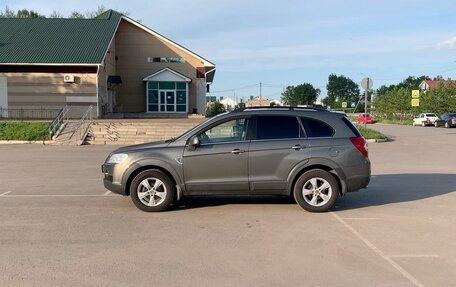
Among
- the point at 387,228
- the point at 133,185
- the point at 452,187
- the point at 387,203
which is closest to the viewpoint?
the point at 387,228

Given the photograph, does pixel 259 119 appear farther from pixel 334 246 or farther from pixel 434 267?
pixel 434 267

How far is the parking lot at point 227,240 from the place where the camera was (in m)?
5.13

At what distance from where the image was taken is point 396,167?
14859 mm

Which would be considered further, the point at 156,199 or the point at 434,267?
the point at 156,199

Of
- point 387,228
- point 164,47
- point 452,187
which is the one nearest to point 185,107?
point 164,47

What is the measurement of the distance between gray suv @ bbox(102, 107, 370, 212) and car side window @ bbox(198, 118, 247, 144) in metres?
0.02

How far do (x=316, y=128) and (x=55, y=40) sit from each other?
34.8 m

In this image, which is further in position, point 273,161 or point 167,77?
point 167,77

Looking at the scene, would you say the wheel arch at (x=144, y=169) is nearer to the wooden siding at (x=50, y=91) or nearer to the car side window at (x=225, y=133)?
the car side window at (x=225, y=133)

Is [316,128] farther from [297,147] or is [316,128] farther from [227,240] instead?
[227,240]

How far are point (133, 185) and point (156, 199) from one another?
45cm

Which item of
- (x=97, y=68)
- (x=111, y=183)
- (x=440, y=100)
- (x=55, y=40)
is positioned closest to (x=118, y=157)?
(x=111, y=183)

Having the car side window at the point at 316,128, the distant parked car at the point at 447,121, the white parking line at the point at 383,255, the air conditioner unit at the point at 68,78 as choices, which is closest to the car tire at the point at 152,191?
the car side window at the point at 316,128

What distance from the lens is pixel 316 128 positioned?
831 cm
